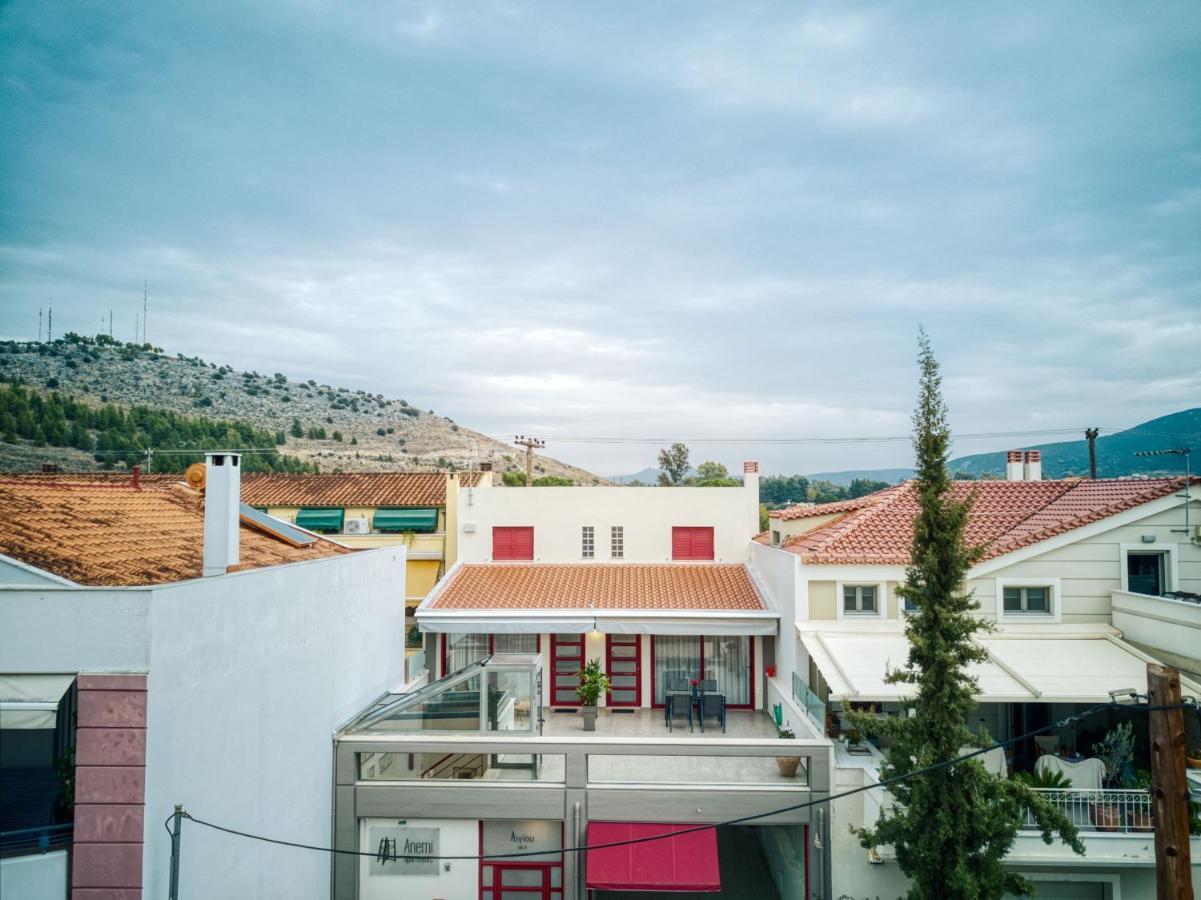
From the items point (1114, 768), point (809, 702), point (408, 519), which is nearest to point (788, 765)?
point (809, 702)

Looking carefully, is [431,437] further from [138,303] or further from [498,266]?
[498,266]

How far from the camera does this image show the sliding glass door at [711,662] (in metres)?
19.7

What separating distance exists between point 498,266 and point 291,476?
50.7ft

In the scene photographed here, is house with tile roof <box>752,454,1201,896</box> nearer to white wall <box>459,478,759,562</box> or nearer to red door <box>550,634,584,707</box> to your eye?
white wall <box>459,478,759,562</box>

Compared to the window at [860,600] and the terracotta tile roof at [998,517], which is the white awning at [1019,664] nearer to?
the window at [860,600]

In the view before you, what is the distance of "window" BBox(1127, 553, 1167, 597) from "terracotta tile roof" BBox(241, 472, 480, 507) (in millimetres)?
19842

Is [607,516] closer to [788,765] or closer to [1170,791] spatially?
[788,765]

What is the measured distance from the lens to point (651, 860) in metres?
12.9

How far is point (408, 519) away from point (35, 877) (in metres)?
18.0

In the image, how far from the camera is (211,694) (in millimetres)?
9383

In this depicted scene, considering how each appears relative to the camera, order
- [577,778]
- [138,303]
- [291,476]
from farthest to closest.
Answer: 1. [138,303]
2. [291,476]
3. [577,778]

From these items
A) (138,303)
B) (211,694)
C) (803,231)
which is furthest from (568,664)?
(138,303)

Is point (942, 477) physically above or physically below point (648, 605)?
above

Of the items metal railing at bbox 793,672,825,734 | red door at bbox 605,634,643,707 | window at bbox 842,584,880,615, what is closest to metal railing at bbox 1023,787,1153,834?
metal railing at bbox 793,672,825,734
